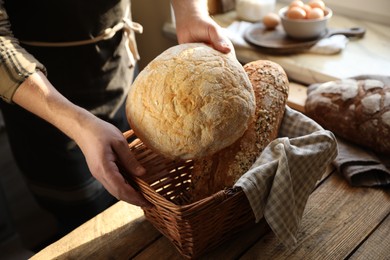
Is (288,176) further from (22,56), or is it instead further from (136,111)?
(22,56)

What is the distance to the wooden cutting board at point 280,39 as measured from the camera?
1476mm

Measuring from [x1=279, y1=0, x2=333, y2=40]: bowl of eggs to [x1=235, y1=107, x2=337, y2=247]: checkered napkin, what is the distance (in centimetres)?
68

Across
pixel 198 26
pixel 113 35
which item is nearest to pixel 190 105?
pixel 198 26

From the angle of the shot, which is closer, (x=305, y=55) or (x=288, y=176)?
(x=288, y=176)

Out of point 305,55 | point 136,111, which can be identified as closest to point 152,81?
point 136,111

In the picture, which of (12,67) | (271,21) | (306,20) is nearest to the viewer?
(12,67)

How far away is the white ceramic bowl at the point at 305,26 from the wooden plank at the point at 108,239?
861 millimetres

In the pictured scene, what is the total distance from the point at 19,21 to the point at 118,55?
0.29 meters

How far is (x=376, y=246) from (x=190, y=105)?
47cm

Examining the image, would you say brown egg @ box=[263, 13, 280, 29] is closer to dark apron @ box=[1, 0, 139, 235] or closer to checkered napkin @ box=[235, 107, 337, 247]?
dark apron @ box=[1, 0, 139, 235]

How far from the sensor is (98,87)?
4.01ft

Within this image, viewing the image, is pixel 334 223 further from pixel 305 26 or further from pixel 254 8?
pixel 254 8

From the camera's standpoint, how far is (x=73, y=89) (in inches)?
46.8

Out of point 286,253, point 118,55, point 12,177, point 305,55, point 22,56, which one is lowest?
point 12,177
